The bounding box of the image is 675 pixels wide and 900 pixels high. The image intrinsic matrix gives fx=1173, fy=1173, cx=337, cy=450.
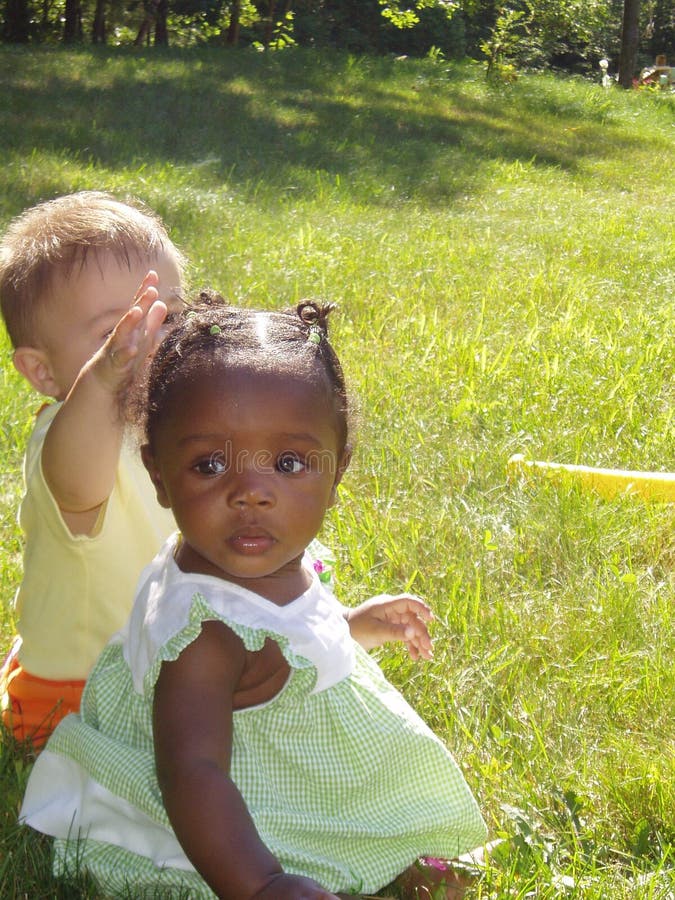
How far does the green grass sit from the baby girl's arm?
372 mm

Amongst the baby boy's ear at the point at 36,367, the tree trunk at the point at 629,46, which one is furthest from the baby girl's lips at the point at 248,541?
the tree trunk at the point at 629,46

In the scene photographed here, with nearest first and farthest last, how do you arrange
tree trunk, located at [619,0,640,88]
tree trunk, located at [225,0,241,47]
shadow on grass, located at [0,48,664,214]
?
shadow on grass, located at [0,48,664,214]
tree trunk, located at [225,0,241,47]
tree trunk, located at [619,0,640,88]

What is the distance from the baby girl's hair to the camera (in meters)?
1.87

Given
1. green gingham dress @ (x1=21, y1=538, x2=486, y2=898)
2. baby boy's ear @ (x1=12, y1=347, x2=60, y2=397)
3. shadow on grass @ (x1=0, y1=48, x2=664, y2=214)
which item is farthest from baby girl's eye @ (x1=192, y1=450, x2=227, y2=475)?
shadow on grass @ (x1=0, y1=48, x2=664, y2=214)

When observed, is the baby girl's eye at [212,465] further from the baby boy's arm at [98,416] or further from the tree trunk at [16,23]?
the tree trunk at [16,23]

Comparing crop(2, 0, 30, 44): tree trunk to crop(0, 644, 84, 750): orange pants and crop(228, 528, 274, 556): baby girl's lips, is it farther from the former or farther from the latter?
crop(228, 528, 274, 556): baby girl's lips

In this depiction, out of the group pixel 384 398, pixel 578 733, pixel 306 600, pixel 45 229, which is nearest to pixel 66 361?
pixel 45 229

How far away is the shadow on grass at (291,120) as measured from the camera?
8750mm

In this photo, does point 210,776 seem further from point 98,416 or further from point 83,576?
point 83,576

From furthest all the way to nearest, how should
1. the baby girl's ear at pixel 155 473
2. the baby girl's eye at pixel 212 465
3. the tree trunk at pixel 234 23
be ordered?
the tree trunk at pixel 234 23 < the baby girl's ear at pixel 155 473 < the baby girl's eye at pixel 212 465

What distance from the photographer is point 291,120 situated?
430 inches

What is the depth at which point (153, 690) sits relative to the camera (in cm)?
189

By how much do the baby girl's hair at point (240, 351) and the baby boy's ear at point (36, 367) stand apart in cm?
53

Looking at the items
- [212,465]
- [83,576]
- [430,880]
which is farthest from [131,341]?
[430,880]
